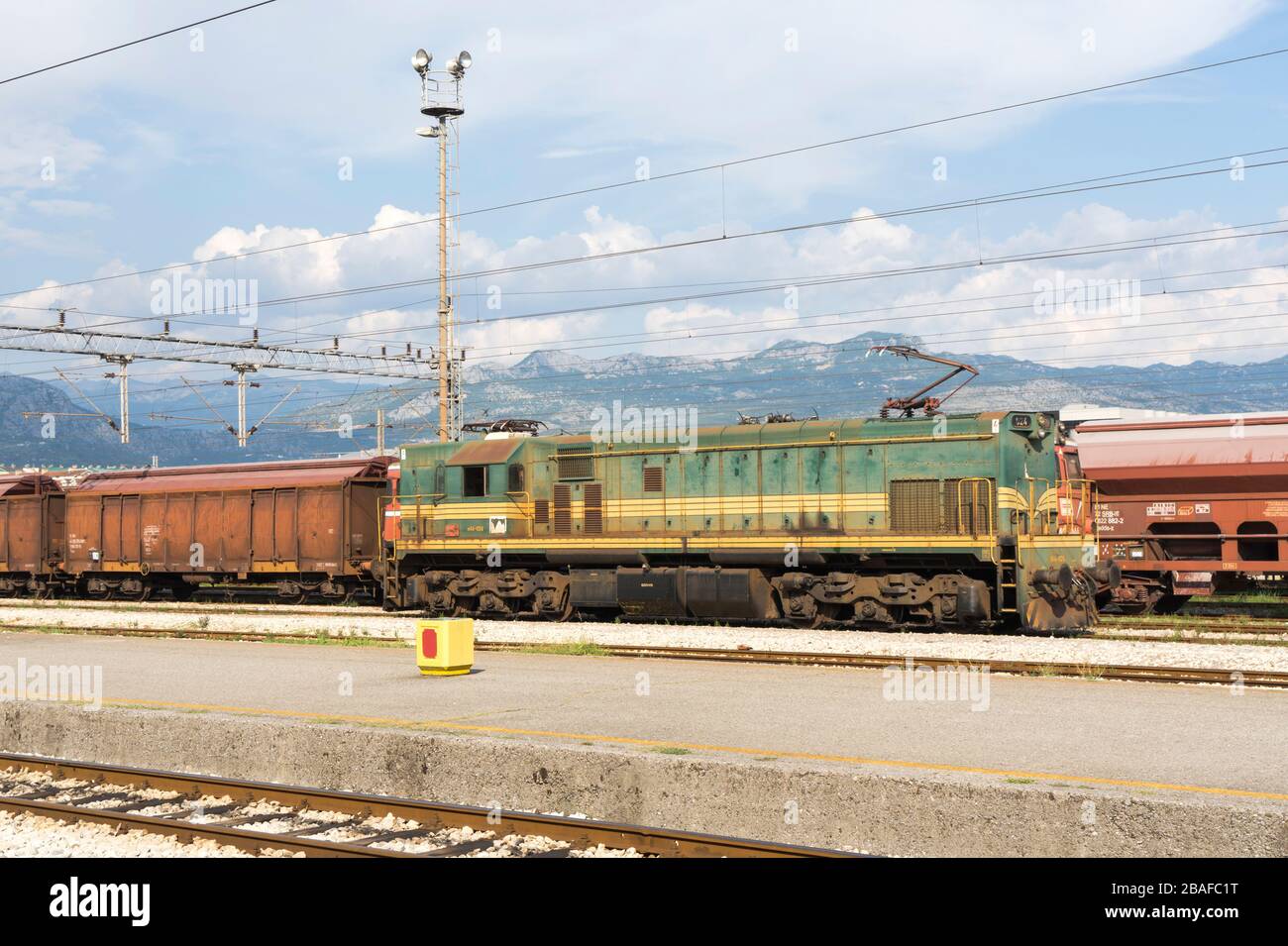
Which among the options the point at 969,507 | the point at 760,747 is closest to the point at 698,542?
the point at 969,507

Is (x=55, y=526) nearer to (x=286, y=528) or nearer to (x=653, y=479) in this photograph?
(x=286, y=528)

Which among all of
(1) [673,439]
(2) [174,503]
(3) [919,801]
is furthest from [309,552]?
(3) [919,801]

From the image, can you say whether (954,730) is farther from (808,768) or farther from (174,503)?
(174,503)

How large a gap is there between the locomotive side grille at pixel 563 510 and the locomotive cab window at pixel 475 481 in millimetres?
1780

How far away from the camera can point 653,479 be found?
80.8ft

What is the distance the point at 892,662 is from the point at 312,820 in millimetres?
9120

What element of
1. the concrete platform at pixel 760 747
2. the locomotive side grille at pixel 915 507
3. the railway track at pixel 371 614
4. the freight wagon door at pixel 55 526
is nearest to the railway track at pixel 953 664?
the concrete platform at pixel 760 747

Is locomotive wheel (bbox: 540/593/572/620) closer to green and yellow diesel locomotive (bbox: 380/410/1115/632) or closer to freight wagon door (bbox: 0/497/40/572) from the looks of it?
green and yellow diesel locomotive (bbox: 380/410/1115/632)

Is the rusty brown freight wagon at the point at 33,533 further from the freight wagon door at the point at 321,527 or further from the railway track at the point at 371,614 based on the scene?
the freight wagon door at the point at 321,527

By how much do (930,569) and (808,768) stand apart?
13.5 meters

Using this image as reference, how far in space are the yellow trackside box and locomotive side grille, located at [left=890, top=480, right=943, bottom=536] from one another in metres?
9.03

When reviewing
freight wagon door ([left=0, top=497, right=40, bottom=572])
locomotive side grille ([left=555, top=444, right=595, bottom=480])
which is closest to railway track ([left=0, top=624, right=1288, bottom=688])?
locomotive side grille ([left=555, top=444, right=595, bottom=480])
